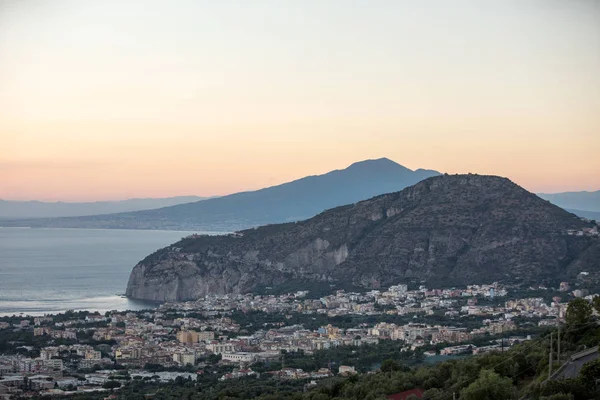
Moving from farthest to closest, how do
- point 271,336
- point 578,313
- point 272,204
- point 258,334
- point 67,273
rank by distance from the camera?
point 272,204, point 67,273, point 258,334, point 271,336, point 578,313

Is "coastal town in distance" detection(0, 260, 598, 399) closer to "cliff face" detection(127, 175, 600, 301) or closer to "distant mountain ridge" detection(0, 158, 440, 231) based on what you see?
"cliff face" detection(127, 175, 600, 301)

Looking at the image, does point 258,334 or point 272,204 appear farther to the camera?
point 272,204

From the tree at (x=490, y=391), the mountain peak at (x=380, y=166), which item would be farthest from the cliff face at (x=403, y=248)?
the mountain peak at (x=380, y=166)

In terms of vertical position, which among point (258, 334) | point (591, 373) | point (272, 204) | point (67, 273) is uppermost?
point (272, 204)

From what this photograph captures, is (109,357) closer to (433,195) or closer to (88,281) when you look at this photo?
(433,195)

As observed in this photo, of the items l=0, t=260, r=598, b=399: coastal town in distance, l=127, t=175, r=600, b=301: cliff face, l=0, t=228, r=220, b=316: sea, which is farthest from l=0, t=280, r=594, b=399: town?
l=0, t=228, r=220, b=316: sea

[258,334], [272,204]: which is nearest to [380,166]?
[272,204]

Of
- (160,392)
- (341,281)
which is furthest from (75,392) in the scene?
(341,281)

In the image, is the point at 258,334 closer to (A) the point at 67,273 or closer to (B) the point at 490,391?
(B) the point at 490,391
